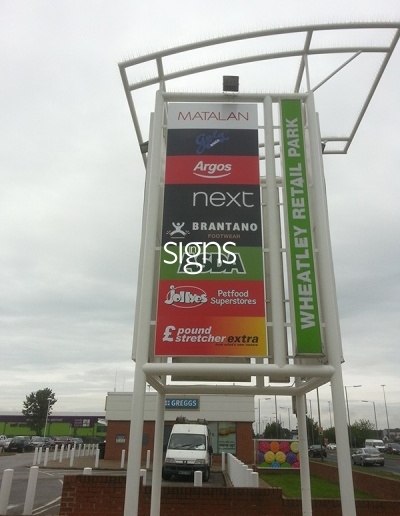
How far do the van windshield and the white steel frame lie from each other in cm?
1430

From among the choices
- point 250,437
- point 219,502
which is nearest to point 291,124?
point 219,502

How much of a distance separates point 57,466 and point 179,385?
22.2 metres

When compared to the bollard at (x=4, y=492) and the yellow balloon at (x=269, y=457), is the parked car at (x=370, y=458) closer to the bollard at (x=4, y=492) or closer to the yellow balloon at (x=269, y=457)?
the yellow balloon at (x=269, y=457)

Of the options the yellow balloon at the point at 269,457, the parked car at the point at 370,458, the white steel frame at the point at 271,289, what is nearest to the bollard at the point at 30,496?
the white steel frame at the point at 271,289

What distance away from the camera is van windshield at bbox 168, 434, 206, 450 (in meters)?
21.5

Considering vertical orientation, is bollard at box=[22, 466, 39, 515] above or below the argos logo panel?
below

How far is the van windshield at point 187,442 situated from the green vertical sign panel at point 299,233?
16.6m

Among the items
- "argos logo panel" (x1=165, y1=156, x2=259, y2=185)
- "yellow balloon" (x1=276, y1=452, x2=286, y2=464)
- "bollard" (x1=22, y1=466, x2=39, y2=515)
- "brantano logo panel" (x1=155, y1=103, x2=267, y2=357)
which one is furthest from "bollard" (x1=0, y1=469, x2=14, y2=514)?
Result: "yellow balloon" (x1=276, y1=452, x2=286, y2=464)

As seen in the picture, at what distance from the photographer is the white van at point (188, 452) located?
2023 centimetres

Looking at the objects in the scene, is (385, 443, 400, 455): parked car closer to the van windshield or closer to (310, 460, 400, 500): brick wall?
(310, 460, 400, 500): brick wall

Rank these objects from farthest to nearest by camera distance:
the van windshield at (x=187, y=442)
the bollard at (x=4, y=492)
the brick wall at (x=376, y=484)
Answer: the van windshield at (x=187, y=442), the brick wall at (x=376, y=484), the bollard at (x=4, y=492)

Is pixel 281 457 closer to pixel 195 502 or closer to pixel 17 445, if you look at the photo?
pixel 195 502

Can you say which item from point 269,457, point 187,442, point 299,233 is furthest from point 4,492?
point 269,457

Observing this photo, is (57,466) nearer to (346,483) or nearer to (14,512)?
(14,512)
